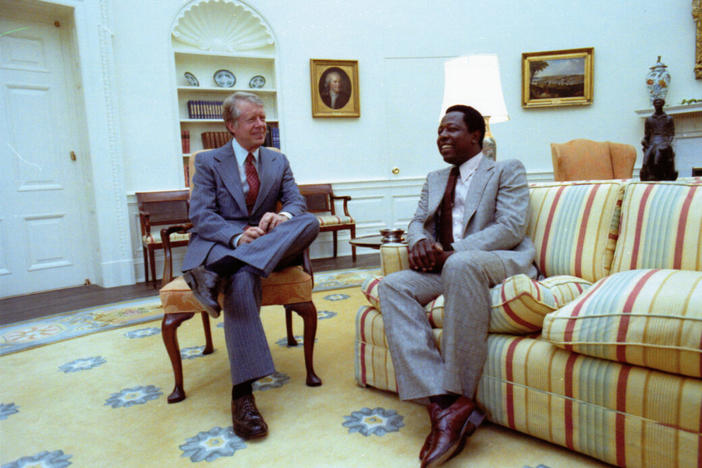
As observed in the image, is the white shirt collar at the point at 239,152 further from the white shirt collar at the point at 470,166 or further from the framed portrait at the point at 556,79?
the framed portrait at the point at 556,79

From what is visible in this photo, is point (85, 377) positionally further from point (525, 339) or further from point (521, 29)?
point (521, 29)

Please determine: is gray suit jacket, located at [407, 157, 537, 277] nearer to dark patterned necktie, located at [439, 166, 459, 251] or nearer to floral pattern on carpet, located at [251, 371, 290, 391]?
dark patterned necktie, located at [439, 166, 459, 251]

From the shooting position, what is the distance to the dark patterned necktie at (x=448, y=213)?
216cm

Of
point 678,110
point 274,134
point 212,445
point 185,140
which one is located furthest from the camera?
point 678,110

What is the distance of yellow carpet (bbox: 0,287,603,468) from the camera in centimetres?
158

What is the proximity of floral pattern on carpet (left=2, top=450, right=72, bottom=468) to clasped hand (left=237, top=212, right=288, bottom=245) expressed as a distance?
982mm

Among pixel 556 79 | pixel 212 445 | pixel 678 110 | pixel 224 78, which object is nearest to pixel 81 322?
pixel 212 445

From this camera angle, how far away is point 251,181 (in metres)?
2.36

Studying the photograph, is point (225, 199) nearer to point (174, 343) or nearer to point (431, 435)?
point (174, 343)

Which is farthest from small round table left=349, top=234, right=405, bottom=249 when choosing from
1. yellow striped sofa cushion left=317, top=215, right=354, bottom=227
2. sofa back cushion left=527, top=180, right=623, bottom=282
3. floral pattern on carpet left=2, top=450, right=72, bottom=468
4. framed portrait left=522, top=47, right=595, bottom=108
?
framed portrait left=522, top=47, right=595, bottom=108

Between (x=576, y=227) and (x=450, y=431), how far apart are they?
1.09m

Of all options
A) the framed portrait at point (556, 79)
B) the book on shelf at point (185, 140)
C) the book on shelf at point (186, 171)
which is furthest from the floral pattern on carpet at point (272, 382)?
the framed portrait at point (556, 79)

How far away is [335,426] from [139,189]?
3.91 meters

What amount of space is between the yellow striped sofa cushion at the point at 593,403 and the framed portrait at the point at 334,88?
4.46 meters
